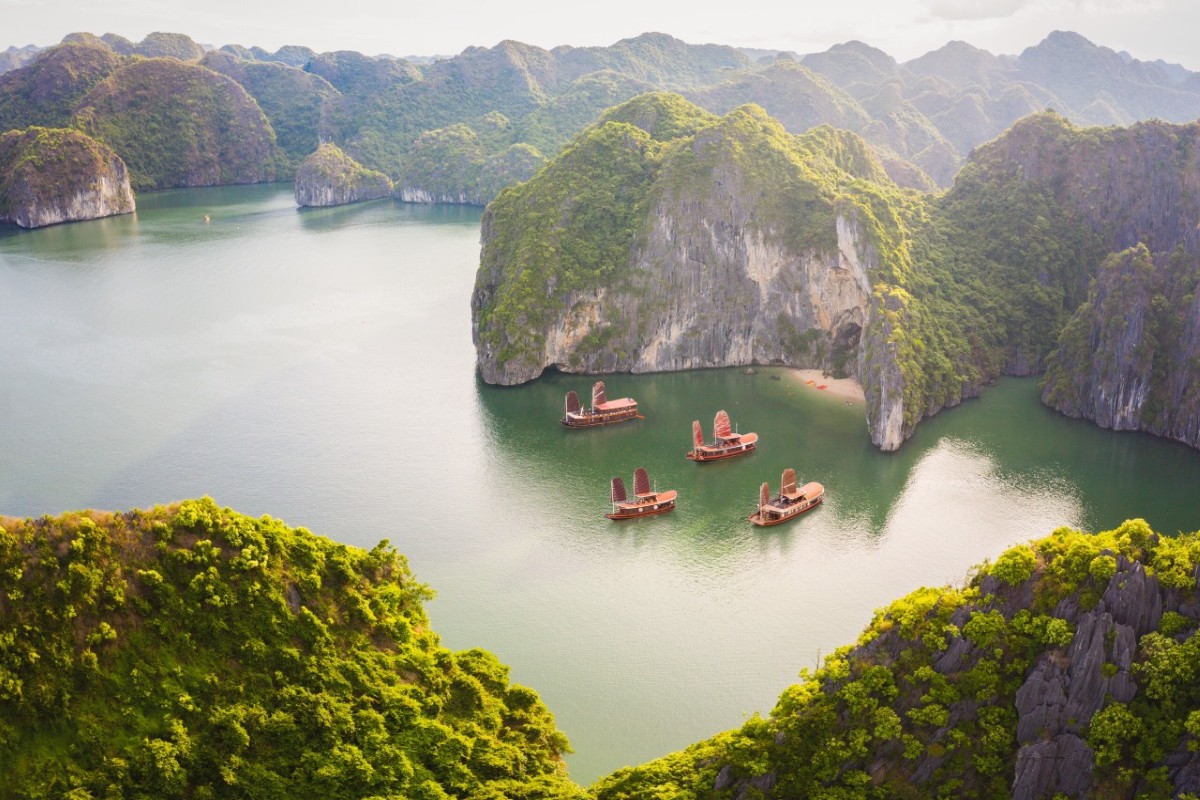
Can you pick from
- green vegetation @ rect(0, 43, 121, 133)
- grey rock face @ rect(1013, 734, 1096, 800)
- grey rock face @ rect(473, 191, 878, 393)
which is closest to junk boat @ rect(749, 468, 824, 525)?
grey rock face @ rect(473, 191, 878, 393)

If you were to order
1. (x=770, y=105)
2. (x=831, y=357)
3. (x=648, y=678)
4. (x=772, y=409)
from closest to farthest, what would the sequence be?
(x=648, y=678) → (x=772, y=409) → (x=831, y=357) → (x=770, y=105)

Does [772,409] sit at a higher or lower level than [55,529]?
lower

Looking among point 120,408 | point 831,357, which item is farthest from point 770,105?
point 120,408

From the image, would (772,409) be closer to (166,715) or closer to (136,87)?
(166,715)

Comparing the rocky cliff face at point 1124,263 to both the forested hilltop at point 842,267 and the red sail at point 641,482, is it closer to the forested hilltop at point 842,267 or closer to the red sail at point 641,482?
the forested hilltop at point 842,267

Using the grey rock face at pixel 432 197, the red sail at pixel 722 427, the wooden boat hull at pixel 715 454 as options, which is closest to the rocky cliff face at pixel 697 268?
the red sail at pixel 722 427

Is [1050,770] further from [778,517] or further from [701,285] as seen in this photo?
[701,285]
